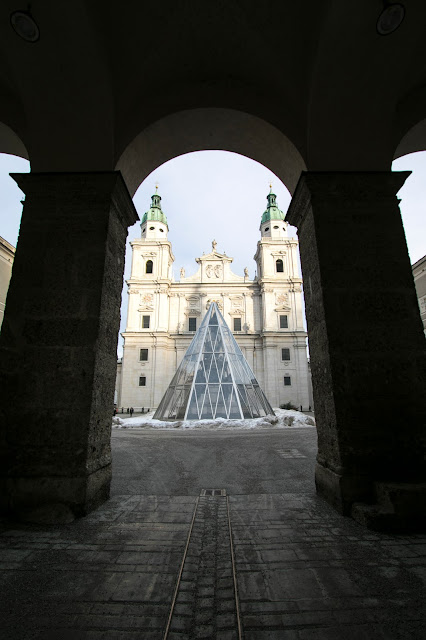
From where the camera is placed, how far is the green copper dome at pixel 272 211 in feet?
117

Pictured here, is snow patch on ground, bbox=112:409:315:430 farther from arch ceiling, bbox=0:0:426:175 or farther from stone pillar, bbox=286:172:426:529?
arch ceiling, bbox=0:0:426:175

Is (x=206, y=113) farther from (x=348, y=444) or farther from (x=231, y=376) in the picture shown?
(x=231, y=376)

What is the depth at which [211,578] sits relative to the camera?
178 cm

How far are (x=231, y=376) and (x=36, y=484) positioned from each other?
1291cm

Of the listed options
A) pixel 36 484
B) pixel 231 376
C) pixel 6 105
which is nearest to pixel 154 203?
pixel 231 376

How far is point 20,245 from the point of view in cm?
332

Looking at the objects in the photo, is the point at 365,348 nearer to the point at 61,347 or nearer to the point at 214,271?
the point at 61,347

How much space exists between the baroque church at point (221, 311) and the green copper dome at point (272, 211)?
5.74 ft

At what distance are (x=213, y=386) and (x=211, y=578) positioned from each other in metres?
13.2

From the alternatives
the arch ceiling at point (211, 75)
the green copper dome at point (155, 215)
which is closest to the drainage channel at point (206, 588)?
the arch ceiling at point (211, 75)

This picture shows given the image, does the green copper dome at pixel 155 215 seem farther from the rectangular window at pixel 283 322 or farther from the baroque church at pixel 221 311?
the rectangular window at pixel 283 322

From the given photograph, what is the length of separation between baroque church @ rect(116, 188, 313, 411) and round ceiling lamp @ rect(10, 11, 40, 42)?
27.4 metres

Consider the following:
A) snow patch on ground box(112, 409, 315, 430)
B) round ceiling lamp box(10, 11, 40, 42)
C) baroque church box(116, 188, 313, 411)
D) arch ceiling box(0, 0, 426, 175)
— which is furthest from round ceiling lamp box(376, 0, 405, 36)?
baroque church box(116, 188, 313, 411)

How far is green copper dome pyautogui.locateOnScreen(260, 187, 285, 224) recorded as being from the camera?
117ft
